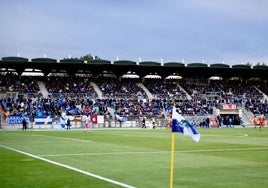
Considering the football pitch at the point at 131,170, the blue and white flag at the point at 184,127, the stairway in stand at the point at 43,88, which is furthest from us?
the stairway in stand at the point at 43,88

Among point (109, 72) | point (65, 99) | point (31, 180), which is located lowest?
point (31, 180)

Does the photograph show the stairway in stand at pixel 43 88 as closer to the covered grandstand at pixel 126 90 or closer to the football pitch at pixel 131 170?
the covered grandstand at pixel 126 90

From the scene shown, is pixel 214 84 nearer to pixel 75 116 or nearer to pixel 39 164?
pixel 75 116

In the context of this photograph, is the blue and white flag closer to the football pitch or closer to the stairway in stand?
the football pitch

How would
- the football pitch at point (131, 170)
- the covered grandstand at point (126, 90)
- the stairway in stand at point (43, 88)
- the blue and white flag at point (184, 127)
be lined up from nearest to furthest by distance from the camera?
1. the blue and white flag at point (184, 127)
2. the football pitch at point (131, 170)
3. the covered grandstand at point (126, 90)
4. the stairway in stand at point (43, 88)

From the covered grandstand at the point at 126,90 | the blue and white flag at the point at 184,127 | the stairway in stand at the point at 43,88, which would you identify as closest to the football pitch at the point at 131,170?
the blue and white flag at the point at 184,127

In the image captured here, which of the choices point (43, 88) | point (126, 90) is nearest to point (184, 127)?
point (43, 88)

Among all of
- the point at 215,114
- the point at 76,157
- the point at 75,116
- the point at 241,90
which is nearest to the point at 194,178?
the point at 76,157

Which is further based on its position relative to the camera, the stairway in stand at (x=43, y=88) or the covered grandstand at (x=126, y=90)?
the stairway in stand at (x=43, y=88)

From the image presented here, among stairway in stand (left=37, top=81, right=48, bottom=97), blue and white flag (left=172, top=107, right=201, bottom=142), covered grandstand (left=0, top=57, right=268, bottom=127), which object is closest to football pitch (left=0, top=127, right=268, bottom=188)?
blue and white flag (left=172, top=107, right=201, bottom=142)

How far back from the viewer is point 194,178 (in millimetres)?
12570

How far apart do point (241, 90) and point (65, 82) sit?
1260 inches

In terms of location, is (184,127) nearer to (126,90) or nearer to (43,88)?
(43,88)

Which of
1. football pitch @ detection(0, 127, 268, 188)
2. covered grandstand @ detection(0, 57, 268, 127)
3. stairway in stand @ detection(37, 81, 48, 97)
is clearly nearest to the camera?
football pitch @ detection(0, 127, 268, 188)
